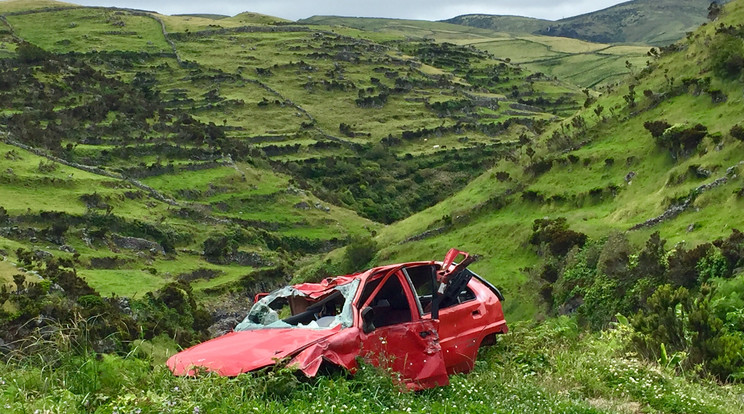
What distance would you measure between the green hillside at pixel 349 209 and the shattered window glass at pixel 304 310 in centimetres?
135

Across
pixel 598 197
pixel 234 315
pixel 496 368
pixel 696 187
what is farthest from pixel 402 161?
pixel 496 368

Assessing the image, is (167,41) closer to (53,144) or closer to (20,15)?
(20,15)

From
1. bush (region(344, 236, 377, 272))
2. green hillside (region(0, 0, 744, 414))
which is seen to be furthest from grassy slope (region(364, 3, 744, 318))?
bush (region(344, 236, 377, 272))

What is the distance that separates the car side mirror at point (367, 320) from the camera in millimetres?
9305

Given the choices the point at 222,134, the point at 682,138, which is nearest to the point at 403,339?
the point at 682,138

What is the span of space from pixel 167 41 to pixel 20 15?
38053mm

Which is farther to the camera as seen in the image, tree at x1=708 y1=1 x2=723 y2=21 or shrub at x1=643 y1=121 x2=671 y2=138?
tree at x1=708 y1=1 x2=723 y2=21

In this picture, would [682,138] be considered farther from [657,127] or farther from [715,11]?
[715,11]

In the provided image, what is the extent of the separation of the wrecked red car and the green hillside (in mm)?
414

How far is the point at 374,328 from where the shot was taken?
9516 millimetres

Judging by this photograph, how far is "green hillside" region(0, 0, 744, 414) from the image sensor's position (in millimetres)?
9422

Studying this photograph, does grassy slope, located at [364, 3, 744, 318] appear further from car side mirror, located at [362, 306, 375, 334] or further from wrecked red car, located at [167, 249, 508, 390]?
car side mirror, located at [362, 306, 375, 334]

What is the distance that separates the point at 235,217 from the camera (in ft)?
237

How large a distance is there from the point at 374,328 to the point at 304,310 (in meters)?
2.13
